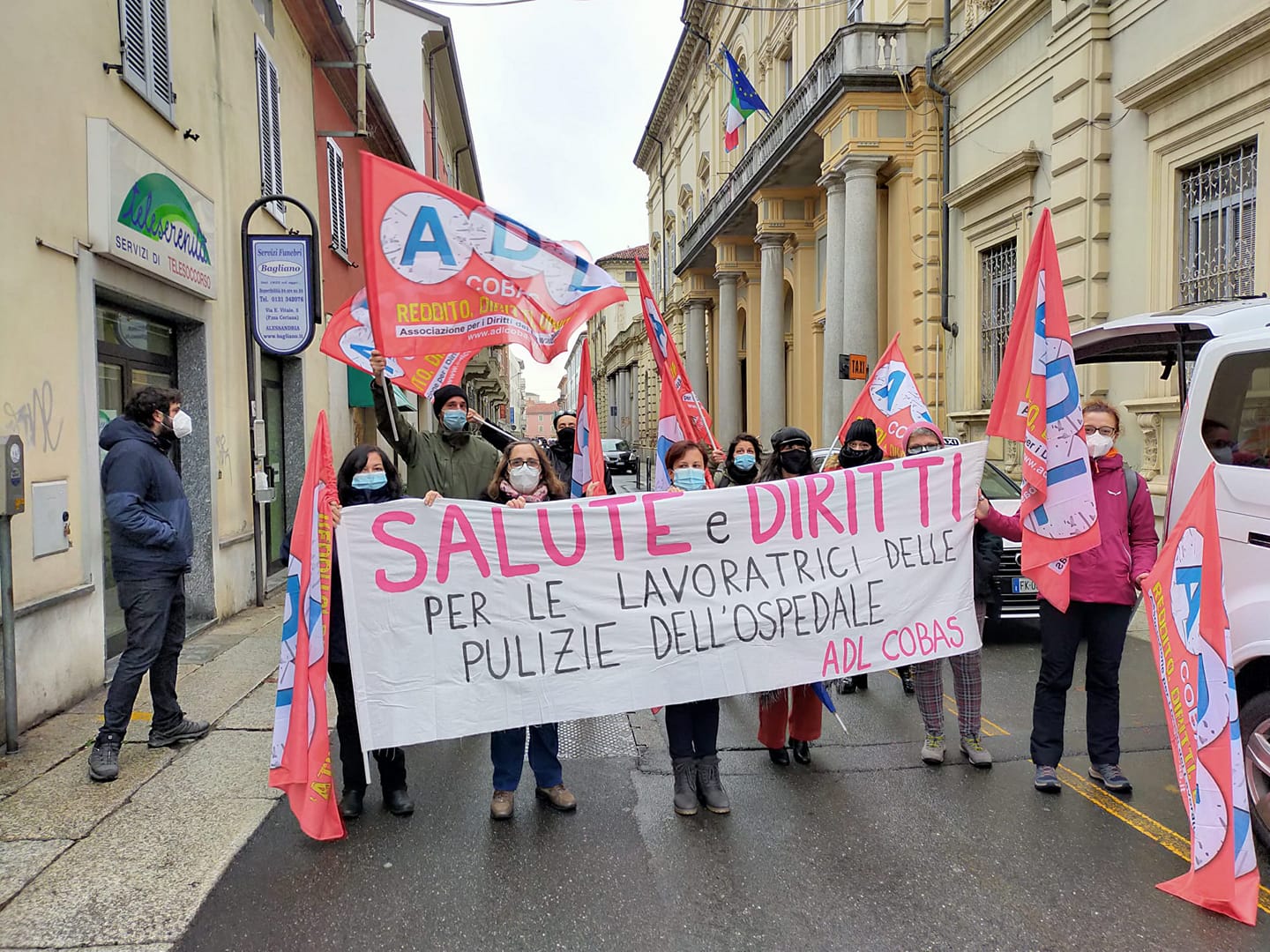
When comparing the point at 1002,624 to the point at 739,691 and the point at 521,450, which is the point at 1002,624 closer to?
the point at 739,691

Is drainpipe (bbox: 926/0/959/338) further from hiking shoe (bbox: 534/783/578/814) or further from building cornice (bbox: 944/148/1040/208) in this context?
hiking shoe (bbox: 534/783/578/814)

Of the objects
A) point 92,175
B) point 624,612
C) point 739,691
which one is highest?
point 92,175

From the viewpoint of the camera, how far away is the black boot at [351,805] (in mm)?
4098

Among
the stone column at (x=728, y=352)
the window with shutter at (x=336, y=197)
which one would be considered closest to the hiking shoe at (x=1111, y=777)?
the window with shutter at (x=336, y=197)

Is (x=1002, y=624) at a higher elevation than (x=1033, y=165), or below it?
below

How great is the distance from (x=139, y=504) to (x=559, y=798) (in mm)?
2633

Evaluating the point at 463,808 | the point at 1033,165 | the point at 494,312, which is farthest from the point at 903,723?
the point at 1033,165

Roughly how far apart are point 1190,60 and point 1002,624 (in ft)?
19.6

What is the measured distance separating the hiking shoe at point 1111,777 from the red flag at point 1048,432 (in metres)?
0.84

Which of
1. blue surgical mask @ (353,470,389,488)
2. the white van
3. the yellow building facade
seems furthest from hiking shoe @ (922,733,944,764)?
the yellow building facade

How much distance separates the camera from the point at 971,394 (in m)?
14.1

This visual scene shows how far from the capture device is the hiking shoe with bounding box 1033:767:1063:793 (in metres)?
4.29

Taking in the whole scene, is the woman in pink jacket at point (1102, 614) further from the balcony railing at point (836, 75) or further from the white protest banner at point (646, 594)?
the balcony railing at point (836, 75)

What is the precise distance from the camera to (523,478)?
14.9 ft
